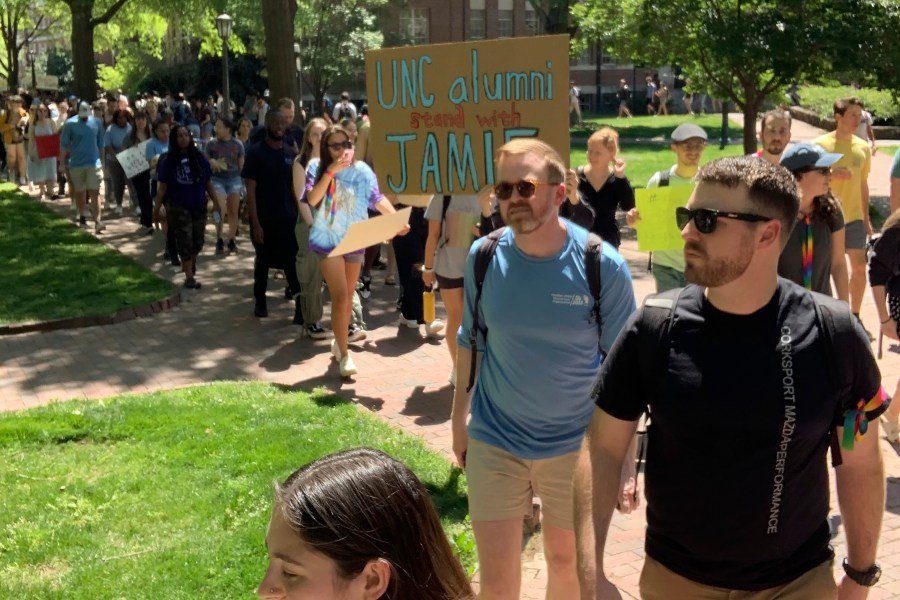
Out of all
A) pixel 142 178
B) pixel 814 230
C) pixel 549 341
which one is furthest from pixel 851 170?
pixel 142 178

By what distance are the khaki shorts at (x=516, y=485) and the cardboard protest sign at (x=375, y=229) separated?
3.58m

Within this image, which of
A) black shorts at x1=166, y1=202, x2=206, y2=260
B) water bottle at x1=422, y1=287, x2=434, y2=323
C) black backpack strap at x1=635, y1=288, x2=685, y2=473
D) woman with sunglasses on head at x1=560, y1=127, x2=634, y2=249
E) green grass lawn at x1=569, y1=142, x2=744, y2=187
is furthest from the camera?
green grass lawn at x1=569, y1=142, x2=744, y2=187

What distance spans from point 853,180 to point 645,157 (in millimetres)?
18825

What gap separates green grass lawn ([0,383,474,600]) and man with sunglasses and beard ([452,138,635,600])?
122cm

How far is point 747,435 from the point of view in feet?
8.82

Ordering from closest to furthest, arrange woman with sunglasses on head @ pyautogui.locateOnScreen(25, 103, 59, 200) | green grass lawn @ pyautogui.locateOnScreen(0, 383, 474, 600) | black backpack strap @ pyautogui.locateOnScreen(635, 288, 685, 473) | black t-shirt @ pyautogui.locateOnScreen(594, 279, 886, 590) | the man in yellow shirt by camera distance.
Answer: black t-shirt @ pyautogui.locateOnScreen(594, 279, 886, 590) < black backpack strap @ pyautogui.locateOnScreen(635, 288, 685, 473) < green grass lawn @ pyautogui.locateOnScreen(0, 383, 474, 600) < the man in yellow shirt < woman with sunglasses on head @ pyautogui.locateOnScreen(25, 103, 59, 200)

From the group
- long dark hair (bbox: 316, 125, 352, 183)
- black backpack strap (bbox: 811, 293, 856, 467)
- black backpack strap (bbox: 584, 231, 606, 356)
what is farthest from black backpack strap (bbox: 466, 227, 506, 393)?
long dark hair (bbox: 316, 125, 352, 183)

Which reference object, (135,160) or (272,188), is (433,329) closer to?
(272,188)

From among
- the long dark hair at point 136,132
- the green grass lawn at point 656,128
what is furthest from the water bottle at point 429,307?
the green grass lawn at point 656,128

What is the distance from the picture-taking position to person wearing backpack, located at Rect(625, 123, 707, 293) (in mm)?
A: 6594

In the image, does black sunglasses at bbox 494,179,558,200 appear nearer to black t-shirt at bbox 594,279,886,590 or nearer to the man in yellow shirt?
black t-shirt at bbox 594,279,886,590

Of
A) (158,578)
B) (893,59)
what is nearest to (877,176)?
(893,59)

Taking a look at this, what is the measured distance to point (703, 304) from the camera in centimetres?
281

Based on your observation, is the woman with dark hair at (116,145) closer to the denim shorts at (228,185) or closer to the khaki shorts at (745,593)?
the denim shorts at (228,185)
